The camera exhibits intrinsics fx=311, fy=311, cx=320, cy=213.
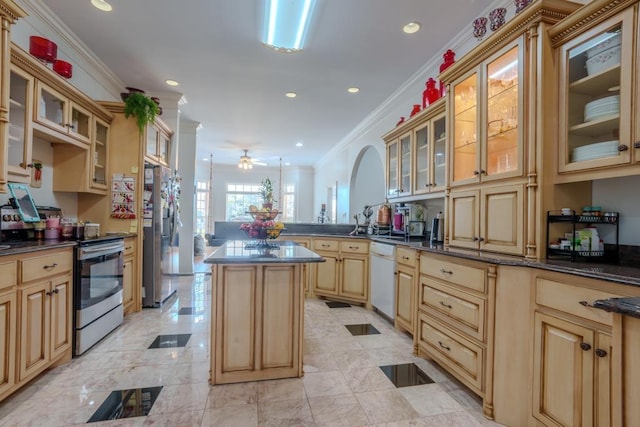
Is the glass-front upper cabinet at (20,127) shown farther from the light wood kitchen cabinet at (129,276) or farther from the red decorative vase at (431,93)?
the red decorative vase at (431,93)

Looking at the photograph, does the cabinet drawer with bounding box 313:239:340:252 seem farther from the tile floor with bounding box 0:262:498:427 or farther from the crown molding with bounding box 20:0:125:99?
the crown molding with bounding box 20:0:125:99

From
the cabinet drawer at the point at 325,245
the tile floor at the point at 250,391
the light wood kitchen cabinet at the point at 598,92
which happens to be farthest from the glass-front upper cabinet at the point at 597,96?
the cabinet drawer at the point at 325,245

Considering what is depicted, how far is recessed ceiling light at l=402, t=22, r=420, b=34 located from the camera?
2807 mm

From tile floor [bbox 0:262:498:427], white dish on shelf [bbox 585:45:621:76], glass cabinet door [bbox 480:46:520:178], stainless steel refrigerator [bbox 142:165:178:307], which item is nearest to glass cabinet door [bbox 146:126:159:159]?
stainless steel refrigerator [bbox 142:165:178:307]

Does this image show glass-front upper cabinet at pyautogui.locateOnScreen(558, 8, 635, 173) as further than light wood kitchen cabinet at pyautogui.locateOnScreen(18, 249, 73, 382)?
No

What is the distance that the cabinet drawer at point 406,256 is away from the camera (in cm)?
270

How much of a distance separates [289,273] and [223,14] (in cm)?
231

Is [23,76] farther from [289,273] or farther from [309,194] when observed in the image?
[309,194]

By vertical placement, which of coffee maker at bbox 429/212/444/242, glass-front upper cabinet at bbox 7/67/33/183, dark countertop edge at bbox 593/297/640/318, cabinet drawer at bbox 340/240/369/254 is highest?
glass-front upper cabinet at bbox 7/67/33/183

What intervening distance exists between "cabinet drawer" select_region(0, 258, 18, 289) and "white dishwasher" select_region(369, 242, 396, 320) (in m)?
A: 2.85

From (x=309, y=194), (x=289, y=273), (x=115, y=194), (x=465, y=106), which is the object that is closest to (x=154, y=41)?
(x=115, y=194)

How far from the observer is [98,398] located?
6.17ft

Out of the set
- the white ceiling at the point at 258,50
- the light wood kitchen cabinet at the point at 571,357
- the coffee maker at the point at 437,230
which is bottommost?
the light wood kitchen cabinet at the point at 571,357

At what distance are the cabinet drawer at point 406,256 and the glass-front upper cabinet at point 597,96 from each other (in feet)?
4.14
